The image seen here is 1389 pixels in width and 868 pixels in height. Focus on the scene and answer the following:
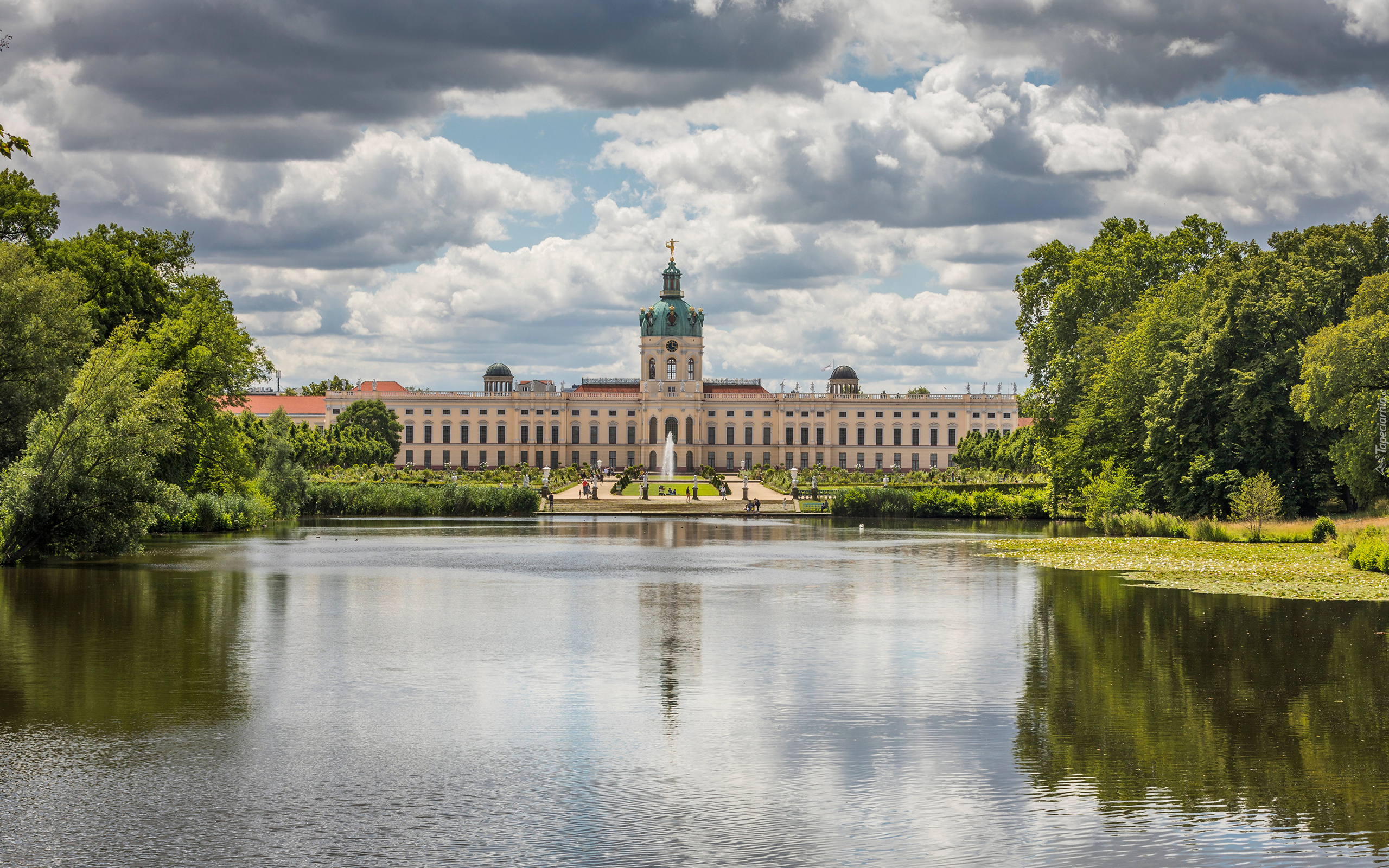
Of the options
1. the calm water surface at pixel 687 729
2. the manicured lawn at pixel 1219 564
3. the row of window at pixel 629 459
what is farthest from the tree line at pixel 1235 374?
the row of window at pixel 629 459

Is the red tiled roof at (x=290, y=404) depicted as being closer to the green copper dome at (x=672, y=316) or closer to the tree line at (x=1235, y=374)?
the green copper dome at (x=672, y=316)

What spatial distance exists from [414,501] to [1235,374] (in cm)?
3240

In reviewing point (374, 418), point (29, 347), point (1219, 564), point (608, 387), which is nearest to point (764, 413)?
point (608, 387)

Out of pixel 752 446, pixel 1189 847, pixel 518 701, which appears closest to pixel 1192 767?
pixel 1189 847

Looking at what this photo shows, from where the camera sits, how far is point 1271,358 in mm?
36500

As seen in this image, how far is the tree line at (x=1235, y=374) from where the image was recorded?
3238 centimetres

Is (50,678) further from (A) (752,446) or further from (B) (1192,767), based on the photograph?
(A) (752,446)

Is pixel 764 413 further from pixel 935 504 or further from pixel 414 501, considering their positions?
pixel 414 501

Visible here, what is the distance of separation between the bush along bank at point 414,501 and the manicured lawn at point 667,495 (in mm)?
9958

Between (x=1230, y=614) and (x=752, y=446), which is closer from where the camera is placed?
(x=1230, y=614)

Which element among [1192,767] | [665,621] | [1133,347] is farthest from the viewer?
[1133,347]

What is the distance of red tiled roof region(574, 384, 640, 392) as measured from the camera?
135750 millimetres

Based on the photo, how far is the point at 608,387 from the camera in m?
138

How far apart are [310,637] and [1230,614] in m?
12.9
